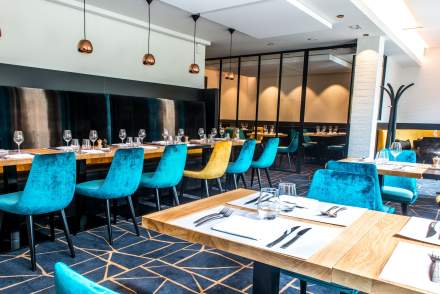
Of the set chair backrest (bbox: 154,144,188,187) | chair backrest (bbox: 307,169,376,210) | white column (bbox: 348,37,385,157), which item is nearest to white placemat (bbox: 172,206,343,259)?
chair backrest (bbox: 307,169,376,210)

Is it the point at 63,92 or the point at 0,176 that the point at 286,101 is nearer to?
the point at 63,92

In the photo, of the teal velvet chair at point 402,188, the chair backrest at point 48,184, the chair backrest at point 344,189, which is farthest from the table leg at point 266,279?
the teal velvet chair at point 402,188

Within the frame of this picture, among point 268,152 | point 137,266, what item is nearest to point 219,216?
point 137,266

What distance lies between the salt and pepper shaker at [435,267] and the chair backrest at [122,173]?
2.72 m

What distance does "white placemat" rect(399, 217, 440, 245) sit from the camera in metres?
1.29

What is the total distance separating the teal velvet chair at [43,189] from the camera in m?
2.69

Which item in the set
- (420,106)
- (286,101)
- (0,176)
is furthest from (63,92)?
(420,106)

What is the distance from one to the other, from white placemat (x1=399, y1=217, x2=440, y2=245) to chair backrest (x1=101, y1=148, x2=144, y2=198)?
2501mm

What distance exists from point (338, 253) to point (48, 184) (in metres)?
→ 2.43

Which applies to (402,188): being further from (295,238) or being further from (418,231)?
(295,238)

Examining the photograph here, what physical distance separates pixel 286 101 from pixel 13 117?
243 inches

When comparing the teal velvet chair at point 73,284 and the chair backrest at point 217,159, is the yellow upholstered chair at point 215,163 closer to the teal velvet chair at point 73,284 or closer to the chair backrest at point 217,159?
the chair backrest at point 217,159

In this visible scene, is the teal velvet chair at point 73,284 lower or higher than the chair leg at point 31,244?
higher

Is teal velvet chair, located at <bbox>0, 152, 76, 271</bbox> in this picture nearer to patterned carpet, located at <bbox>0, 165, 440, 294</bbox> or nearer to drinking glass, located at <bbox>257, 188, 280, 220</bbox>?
patterned carpet, located at <bbox>0, 165, 440, 294</bbox>
